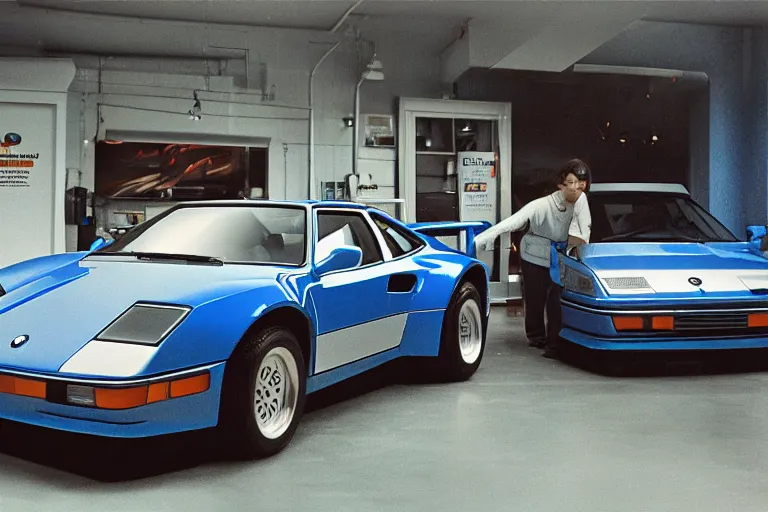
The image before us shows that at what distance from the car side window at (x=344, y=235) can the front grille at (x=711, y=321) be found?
1.96 m

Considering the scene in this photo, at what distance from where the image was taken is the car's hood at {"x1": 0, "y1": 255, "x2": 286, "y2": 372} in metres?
2.63

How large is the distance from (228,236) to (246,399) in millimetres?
955

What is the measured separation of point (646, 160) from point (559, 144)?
1.44 meters

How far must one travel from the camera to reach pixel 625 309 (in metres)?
4.68

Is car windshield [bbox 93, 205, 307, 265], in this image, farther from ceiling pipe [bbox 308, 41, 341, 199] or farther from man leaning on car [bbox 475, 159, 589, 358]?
ceiling pipe [bbox 308, 41, 341, 199]

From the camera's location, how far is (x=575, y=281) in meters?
5.08

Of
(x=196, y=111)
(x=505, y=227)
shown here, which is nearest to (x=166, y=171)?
(x=196, y=111)

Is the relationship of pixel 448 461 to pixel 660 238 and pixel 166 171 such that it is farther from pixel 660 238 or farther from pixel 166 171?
pixel 166 171

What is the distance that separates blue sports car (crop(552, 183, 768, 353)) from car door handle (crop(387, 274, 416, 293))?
4.20ft

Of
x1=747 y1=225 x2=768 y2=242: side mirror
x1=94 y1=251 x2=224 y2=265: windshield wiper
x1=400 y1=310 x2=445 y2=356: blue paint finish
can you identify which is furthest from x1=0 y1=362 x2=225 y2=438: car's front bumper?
x1=747 y1=225 x2=768 y2=242: side mirror

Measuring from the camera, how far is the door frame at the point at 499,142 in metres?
10.2

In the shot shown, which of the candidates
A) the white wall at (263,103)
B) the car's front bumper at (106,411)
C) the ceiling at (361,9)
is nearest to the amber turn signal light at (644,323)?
the car's front bumper at (106,411)

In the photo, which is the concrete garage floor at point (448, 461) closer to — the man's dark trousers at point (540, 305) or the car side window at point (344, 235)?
the car side window at point (344, 235)

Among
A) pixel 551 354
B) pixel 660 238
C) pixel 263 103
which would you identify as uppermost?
pixel 263 103
